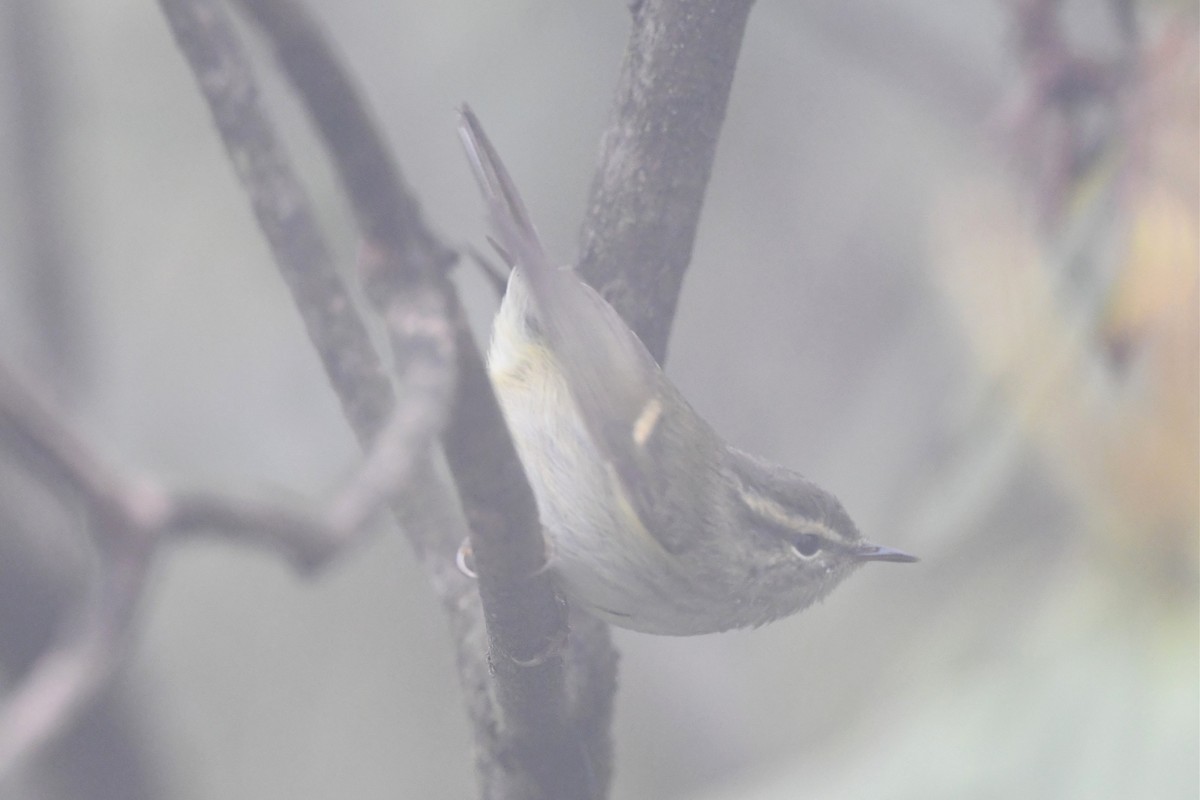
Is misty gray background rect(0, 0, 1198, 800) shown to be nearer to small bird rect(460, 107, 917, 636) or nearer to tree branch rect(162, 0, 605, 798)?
small bird rect(460, 107, 917, 636)

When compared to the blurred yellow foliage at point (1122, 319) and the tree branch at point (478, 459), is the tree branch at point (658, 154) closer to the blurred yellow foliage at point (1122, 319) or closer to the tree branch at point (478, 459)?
the tree branch at point (478, 459)

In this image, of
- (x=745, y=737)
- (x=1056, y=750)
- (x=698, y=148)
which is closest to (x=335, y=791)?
(x=745, y=737)

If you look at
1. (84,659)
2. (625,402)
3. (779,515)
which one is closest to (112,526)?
(84,659)

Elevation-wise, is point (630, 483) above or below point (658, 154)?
below

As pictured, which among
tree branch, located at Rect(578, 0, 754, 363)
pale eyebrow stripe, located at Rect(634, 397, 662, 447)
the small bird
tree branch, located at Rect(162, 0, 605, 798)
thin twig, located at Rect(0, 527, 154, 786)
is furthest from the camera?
pale eyebrow stripe, located at Rect(634, 397, 662, 447)

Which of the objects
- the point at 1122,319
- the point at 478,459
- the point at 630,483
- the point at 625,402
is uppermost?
the point at 478,459

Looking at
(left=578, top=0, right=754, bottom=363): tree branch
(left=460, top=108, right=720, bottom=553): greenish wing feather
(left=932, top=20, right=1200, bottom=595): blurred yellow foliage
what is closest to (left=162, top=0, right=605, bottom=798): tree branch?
(left=460, top=108, right=720, bottom=553): greenish wing feather

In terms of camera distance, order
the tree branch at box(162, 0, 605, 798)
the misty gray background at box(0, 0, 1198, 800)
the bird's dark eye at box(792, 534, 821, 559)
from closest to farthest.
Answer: the tree branch at box(162, 0, 605, 798) → the bird's dark eye at box(792, 534, 821, 559) → the misty gray background at box(0, 0, 1198, 800)

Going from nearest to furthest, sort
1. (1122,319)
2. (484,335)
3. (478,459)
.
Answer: (478,459)
(1122,319)
(484,335)

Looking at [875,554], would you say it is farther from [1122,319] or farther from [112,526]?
[112,526]
